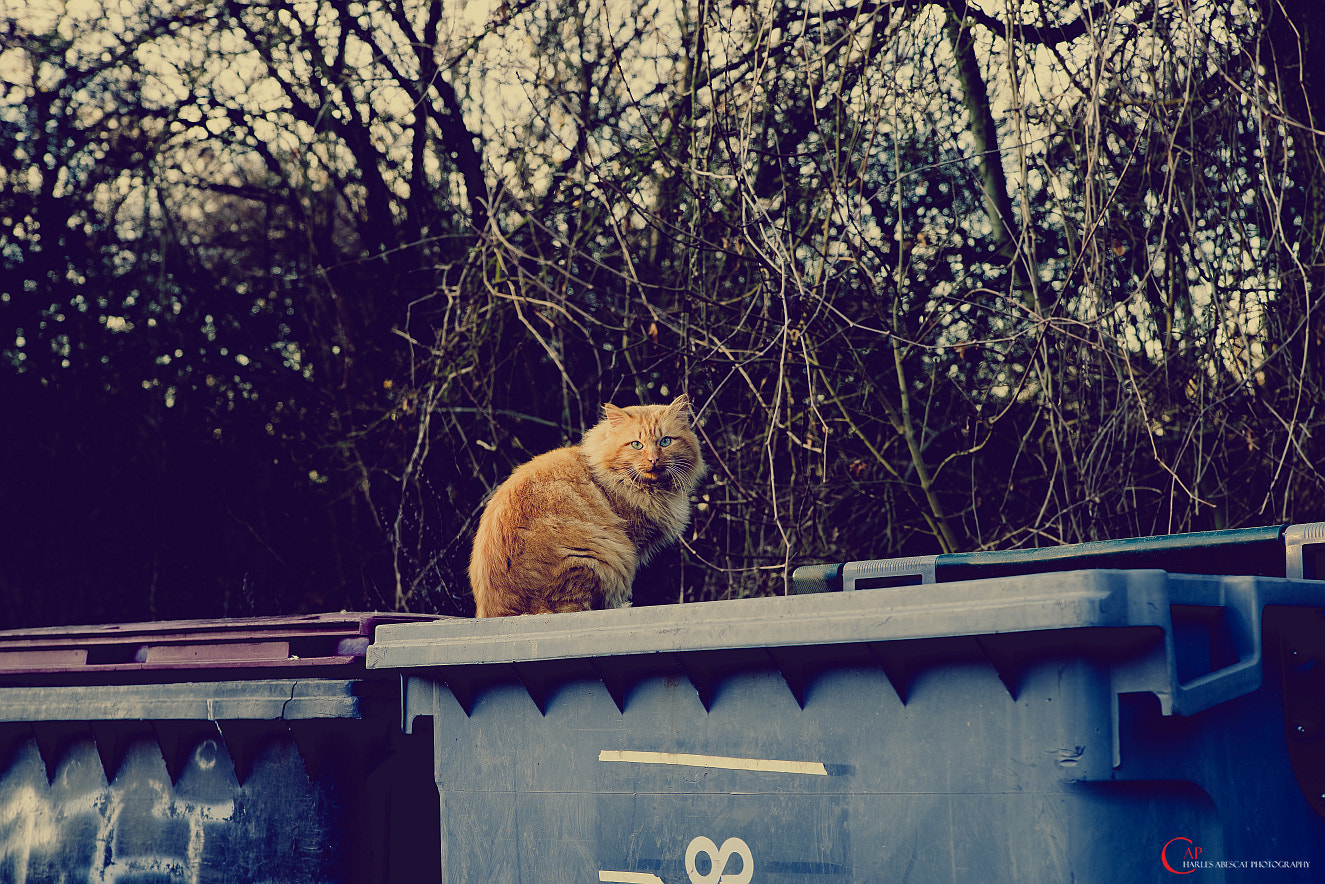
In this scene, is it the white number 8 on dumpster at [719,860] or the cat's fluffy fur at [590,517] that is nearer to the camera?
the white number 8 on dumpster at [719,860]

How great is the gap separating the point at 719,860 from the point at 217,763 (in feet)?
4.15

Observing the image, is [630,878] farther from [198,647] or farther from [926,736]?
[198,647]

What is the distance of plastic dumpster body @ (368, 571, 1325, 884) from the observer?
1.56 meters

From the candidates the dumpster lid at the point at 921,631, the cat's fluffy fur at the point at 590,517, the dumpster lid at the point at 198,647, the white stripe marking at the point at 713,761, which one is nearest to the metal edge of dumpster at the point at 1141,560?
the dumpster lid at the point at 921,631

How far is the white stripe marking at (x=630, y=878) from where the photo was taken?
1.91 m

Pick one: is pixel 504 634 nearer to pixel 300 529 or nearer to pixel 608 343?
pixel 608 343

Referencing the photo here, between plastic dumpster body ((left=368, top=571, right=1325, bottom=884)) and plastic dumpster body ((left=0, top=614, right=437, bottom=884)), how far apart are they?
46 centimetres

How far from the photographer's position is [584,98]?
4609mm

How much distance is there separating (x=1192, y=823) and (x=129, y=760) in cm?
222

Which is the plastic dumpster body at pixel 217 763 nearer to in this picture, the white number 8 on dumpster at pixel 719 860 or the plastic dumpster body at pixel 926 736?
the plastic dumpster body at pixel 926 736

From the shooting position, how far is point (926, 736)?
5.51 ft

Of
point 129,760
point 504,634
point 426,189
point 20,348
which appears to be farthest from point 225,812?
point 20,348

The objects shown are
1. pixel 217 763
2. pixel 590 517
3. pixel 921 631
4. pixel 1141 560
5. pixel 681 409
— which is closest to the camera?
pixel 921 631

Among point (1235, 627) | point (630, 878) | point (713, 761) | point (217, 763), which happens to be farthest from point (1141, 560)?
point (217, 763)
